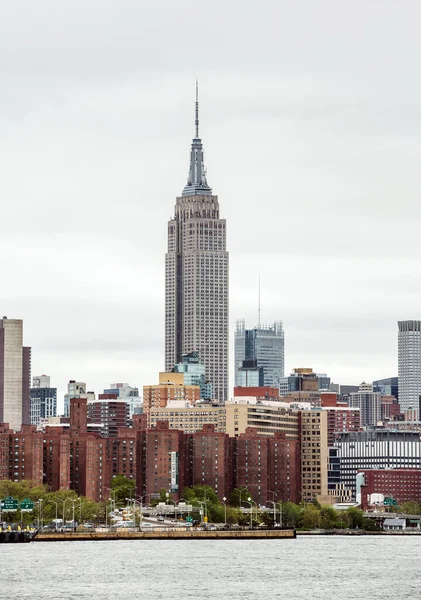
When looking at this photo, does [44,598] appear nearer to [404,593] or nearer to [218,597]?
[218,597]

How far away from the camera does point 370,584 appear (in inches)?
7643

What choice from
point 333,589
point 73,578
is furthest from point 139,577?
point 333,589

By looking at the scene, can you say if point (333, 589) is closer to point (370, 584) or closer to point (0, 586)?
point (370, 584)

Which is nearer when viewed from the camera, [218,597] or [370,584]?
[218,597]

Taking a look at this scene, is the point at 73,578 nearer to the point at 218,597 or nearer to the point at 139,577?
the point at 139,577

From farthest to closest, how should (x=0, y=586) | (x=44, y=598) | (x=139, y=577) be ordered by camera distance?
(x=139, y=577)
(x=0, y=586)
(x=44, y=598)

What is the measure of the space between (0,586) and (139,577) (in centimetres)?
1728

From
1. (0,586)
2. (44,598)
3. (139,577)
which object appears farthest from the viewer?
(139,577)

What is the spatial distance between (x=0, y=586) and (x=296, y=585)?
89.5 ft

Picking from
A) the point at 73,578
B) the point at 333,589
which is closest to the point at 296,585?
the point at 333,589

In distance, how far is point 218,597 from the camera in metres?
176

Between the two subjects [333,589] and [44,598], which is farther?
[333,589]

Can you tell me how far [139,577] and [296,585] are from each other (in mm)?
16294

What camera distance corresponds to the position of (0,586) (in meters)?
186
